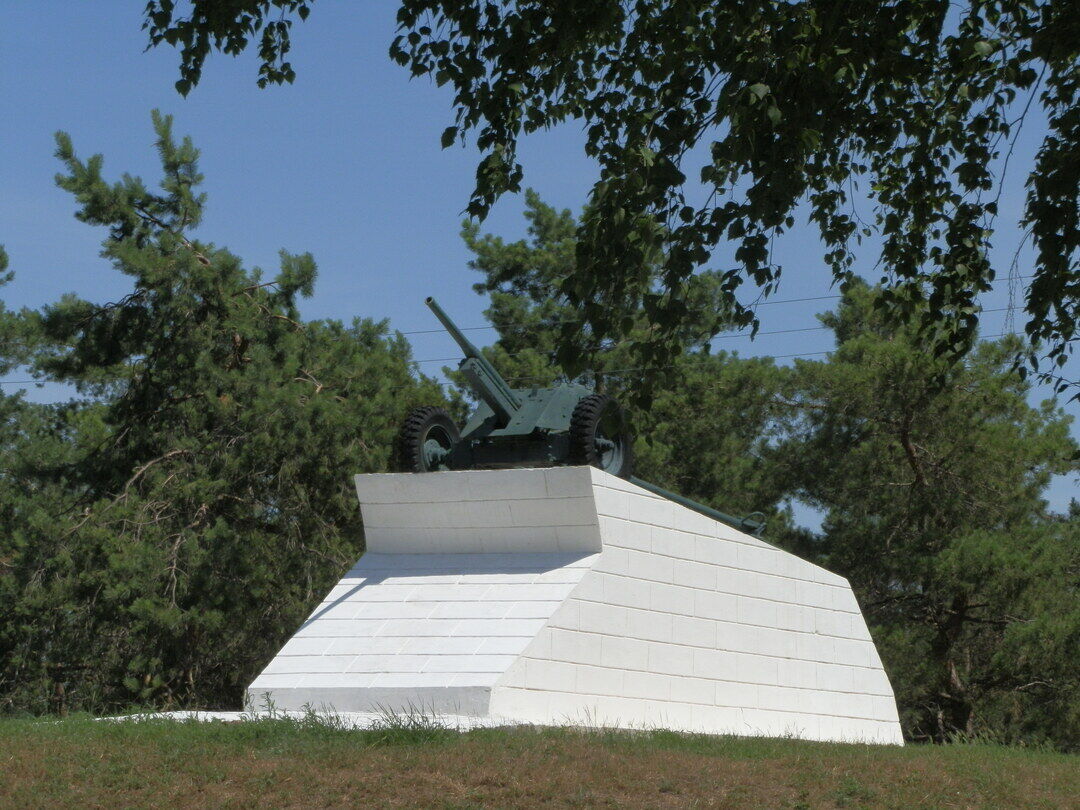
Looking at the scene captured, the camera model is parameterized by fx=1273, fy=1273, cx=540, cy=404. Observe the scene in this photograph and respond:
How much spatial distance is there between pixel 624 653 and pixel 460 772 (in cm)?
327

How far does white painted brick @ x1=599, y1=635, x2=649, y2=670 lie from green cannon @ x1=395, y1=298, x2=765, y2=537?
172cm

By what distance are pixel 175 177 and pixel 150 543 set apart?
5150 mm

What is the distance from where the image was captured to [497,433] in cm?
1159

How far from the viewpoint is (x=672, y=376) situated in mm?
6039

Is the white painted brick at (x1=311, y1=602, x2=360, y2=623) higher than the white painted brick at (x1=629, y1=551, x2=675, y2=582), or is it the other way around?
the white painted brick at (x1=629, y1=551, x2=675, y2=582)

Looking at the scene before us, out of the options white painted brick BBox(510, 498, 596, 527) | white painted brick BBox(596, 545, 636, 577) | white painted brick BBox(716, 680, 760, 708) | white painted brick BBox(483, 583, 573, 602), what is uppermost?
white painted brick BBox(510, 498, 596, 527)

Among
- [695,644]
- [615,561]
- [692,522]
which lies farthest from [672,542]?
[695,644]

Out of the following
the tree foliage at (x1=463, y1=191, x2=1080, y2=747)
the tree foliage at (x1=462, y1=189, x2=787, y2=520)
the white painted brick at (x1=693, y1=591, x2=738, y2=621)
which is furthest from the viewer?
the tree foliage at (x1=462, y1=189, x2=787, y2=520)

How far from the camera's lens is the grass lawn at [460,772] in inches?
261

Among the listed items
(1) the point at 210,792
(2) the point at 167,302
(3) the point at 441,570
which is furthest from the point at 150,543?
(1) the point at 210,792

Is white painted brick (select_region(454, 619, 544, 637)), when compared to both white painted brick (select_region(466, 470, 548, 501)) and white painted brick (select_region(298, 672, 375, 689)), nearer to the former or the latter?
white painted brick (select_region(298, 672, 375, 689))

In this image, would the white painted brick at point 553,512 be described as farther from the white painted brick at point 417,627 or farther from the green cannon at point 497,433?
the white painted brick at point 417,627

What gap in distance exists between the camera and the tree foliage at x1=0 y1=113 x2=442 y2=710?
15.6 meters

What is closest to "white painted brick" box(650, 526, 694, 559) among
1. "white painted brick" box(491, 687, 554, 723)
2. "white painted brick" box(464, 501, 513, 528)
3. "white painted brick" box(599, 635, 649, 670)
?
"white painted brick" box(599, 635, 649, 670)
